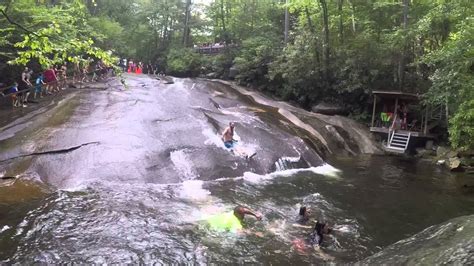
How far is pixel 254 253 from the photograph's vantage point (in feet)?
27.7

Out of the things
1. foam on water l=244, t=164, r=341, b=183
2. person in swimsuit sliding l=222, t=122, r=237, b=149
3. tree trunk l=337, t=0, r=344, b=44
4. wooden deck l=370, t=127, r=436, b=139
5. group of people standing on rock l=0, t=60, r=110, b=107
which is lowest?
Result: foam on water l=244, t=164, r=341, b=183

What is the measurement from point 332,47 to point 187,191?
17.6 m

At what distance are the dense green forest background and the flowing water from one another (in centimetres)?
302

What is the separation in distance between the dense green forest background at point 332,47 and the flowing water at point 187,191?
9.92 feet

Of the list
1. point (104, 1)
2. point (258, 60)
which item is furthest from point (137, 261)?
point (104, 1)

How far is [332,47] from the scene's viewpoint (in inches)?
1037

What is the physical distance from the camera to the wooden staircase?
70.2 feet

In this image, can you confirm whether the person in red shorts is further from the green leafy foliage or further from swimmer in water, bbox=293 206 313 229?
the green leafy foliage

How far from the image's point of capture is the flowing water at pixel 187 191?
842cm

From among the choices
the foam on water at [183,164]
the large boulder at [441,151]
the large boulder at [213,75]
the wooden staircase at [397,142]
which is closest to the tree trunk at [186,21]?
the large boulder at [213,75]

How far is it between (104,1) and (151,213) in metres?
40.2

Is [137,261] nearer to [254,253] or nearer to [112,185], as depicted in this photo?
[254,253]

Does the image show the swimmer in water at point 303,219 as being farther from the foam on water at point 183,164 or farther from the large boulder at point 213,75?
the large boulder at point 213,75

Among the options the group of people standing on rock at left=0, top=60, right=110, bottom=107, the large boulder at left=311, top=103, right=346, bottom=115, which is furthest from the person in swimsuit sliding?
the large boulder at left=311, top=103, right=346, bottom=115
